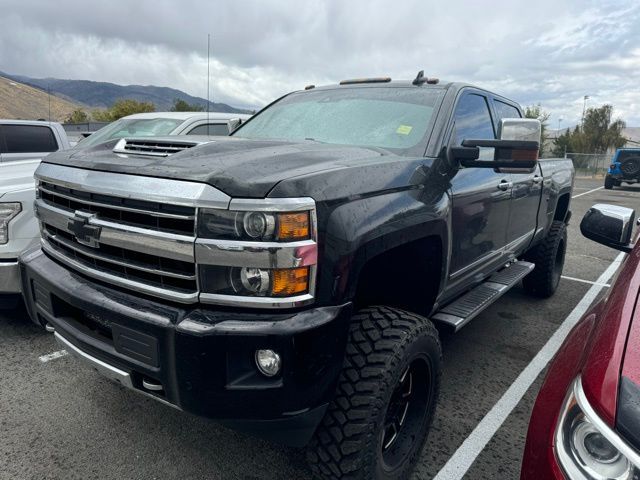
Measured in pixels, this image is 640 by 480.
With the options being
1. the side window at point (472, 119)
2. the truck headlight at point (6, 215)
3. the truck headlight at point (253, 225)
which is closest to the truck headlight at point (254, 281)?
the truck headlight at point (253, 225)

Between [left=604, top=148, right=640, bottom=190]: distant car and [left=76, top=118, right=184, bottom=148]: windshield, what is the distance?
21.1 metres

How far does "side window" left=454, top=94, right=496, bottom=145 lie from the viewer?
2979mm

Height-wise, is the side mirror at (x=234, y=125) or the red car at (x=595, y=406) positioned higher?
the side mirror at (x=234, y=125)

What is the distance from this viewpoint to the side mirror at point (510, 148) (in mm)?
2398

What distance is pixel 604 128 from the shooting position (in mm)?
45844

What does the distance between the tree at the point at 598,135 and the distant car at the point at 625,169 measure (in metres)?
25.5

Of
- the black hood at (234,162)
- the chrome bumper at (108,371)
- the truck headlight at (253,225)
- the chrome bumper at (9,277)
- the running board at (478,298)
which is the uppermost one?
the black hood at (234,162)

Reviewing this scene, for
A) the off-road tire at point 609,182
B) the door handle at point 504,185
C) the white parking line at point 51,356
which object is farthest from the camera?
the off-road tire at point 609,182

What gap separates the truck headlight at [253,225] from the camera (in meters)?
1.68

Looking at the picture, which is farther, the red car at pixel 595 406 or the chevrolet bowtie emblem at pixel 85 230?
the chevrolet bowtie emblem at pixel 85 230

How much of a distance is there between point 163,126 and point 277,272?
16.3 feet

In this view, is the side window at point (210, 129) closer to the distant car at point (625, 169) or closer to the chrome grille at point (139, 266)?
the chrome grille at point (139, 266)

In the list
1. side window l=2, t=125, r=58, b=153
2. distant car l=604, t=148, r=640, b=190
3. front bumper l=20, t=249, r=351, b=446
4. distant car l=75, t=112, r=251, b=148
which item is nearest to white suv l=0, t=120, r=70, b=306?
front bumper l=20, t=249, r=351, b=446

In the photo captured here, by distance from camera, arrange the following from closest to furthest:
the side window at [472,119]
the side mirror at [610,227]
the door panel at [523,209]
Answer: the side mirror at [610,227] < the side window at [472,119] < the door panel at [523,209]
